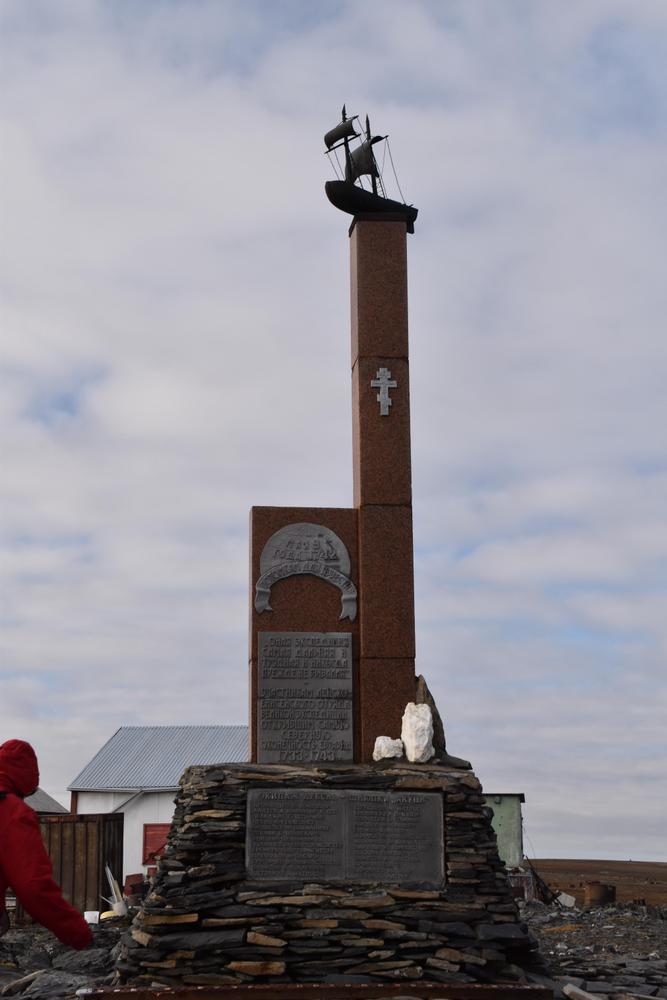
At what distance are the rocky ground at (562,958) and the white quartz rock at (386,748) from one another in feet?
7.76

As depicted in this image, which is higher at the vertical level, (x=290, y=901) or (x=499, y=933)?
(x=290, y=901)

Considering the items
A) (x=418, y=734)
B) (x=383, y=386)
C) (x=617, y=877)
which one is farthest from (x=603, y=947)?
(x=617, y=877)

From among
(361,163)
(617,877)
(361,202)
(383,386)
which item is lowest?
(617,877)

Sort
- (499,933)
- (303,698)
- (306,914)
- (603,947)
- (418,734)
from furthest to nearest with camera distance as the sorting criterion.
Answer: (603,947), (303,698), (418,734), (499,933), (306,914)

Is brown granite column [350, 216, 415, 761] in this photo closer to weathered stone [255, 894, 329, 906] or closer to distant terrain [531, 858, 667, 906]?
weathered stone [255, 894, 329, 906]

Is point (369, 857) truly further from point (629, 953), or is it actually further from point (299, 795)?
point (629, 953)

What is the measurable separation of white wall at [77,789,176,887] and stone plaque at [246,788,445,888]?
1546 centimetres

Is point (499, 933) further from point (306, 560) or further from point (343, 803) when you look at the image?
point (306, 560)

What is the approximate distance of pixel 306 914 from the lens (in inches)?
406

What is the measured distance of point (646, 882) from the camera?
3300 cm

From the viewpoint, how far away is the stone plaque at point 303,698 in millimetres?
11805

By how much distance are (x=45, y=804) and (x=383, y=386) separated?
59.7ft

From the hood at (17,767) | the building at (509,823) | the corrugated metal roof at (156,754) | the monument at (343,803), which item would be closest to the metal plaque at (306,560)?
the monument at (343,803)

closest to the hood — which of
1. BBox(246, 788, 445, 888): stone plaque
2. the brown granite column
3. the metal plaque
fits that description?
BBox(246, 788, 445, 888): stone plaque
